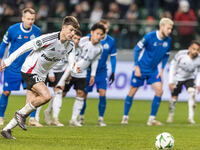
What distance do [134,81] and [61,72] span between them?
2.07 m

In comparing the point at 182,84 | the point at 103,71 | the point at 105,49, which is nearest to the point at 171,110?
the point at 182,84

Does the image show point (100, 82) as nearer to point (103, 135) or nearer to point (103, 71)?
point (103, 71)

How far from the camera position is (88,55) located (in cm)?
1371

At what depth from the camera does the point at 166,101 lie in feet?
71.4

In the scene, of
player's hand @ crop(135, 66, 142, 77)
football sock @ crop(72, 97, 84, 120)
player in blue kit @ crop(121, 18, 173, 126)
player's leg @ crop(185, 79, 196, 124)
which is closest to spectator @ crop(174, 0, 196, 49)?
player's leg @ crop(185, 79, 196, 124)

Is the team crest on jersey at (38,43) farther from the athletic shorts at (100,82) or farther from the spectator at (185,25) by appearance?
the spectator at (185,25)

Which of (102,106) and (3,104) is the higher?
(102,106)

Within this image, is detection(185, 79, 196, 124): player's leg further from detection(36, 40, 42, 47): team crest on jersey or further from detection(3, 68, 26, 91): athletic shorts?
detection(36, 40, 42, 47): team crest on jersey

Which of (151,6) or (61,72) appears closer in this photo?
(61,72)

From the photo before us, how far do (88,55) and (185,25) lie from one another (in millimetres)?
9525

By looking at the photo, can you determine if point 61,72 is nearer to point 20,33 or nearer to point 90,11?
point 20,33

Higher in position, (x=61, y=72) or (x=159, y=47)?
(x=159, y=47)

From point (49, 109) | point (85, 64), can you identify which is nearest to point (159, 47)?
point (85, 64)

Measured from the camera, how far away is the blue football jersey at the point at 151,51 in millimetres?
14484
